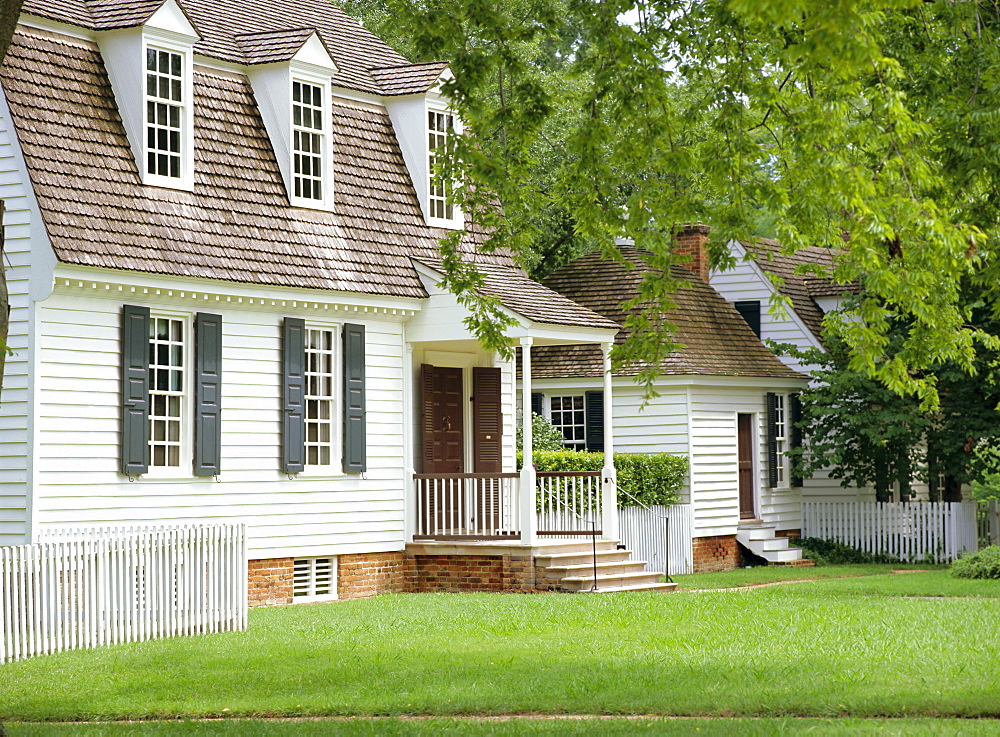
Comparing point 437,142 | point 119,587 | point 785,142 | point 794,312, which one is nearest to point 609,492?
point 437,142

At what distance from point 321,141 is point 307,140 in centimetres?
20

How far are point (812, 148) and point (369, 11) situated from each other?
1144 inches

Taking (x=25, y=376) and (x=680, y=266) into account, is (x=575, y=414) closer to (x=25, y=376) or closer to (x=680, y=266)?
(x=680, y=266)

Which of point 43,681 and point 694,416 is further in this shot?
point 694,416

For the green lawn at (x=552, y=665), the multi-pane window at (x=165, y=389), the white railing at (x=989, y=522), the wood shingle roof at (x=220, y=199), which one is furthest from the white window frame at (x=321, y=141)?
the white railing at (x=989, y=522)

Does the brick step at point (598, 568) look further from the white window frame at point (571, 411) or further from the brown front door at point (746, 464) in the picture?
the brown front door at point (746, 464)

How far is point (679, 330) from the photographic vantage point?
27953mm

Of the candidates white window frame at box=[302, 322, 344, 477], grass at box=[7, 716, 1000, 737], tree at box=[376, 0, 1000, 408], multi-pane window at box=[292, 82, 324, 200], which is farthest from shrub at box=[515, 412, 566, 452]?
grass at box=[7, 716, 1000, 737]

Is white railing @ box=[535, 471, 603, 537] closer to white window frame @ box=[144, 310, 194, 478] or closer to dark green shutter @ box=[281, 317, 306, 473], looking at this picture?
dark green shutter @ box=[281, 317, 306, 473]

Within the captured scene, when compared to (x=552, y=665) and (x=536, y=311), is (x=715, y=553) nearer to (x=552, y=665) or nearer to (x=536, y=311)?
(x=536, y=311)

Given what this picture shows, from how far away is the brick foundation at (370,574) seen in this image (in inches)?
811

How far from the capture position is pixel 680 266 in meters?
31.1

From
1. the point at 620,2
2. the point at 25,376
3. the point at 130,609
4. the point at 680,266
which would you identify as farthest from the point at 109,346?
the point at 680,266

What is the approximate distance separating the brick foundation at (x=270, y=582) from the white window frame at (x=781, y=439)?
1260cm
